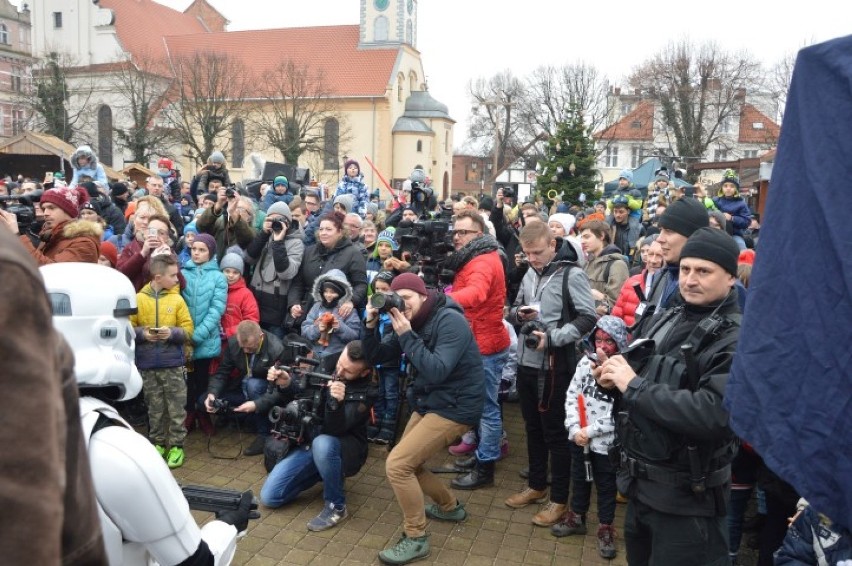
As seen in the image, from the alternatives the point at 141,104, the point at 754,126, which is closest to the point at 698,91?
the point at 754,126

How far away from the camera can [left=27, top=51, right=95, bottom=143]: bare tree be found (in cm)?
4100

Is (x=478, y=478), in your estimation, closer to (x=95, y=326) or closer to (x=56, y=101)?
(x=95, y=326)

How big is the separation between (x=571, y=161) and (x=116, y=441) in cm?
2105

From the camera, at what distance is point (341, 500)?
5.12 m

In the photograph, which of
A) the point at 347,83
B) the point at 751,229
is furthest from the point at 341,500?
the point at 347,83

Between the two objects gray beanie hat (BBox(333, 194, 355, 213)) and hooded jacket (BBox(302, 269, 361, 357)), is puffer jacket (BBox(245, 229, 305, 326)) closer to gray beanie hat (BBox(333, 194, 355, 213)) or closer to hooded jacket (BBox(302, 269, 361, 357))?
hooded jacket (BBox(302, 269, 361, 357))

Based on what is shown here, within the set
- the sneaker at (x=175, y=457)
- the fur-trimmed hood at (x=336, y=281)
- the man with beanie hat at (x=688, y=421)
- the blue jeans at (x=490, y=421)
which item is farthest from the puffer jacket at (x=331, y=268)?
the man with beanie hat at (x=688, y=421)

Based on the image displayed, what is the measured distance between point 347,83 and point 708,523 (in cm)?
5350

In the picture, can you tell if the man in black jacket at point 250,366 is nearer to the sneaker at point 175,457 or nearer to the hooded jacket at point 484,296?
the sneaker at point 175,457

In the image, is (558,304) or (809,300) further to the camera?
(558,304)

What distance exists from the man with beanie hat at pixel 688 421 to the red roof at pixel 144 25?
5245 cm

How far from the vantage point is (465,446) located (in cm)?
638

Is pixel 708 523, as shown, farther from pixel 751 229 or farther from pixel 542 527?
pixel 751 229

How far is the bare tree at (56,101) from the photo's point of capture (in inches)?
1614
